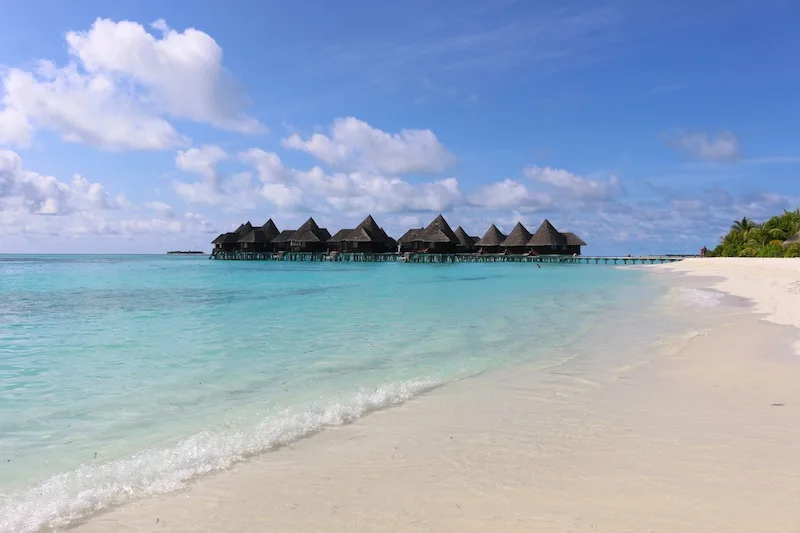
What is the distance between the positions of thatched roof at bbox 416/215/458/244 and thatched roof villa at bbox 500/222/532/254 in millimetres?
6381

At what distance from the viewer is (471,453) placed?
3490 mm

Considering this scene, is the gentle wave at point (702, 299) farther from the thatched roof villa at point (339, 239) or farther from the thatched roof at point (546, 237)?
the thatched roof villa at point (339, 239)

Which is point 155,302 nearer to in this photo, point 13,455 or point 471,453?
point 13,455

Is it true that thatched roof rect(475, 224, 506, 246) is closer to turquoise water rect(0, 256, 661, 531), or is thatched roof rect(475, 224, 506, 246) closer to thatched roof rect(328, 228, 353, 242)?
thatched roof rect(328, 228, 353, 242)

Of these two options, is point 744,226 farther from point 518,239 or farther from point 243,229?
point 243,229

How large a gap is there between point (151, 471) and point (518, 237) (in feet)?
204

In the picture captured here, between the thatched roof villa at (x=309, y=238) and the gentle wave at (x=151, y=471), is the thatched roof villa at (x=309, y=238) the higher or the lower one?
the higher one

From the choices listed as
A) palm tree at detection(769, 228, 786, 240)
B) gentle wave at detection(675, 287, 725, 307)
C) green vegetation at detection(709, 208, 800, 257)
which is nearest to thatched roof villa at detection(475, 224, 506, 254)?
green vegetation at detection(709, 208, 800, 257)

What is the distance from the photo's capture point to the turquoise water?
11.5 ft

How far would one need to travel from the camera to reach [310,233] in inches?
2633

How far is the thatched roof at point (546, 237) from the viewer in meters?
61.6

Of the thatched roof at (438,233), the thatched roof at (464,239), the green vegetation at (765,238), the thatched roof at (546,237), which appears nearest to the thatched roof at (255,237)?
the thatched roof at (438,233)

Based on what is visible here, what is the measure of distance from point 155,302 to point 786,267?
30828mm

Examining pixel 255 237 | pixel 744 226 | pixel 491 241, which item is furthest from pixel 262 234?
pixel 744 226
